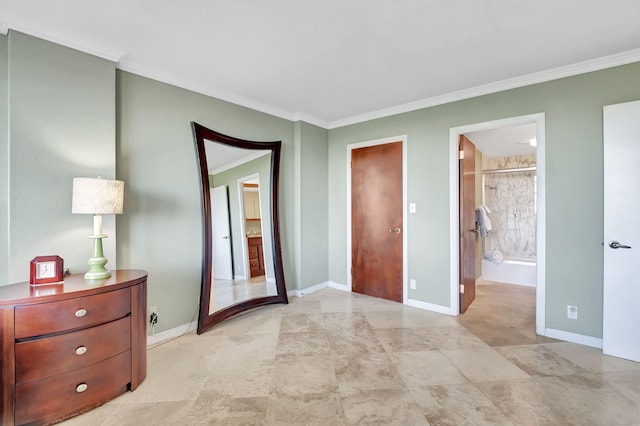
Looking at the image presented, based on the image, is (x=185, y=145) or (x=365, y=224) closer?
(x=185, y=145)

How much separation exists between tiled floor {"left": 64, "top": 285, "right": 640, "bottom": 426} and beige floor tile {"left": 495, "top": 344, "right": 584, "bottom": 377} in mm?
13

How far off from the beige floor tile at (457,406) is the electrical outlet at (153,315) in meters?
2.19

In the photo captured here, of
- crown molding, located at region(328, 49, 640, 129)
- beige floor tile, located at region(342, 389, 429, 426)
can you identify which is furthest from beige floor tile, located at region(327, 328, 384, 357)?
crown molding, located at region(328, 49, 640, 129)

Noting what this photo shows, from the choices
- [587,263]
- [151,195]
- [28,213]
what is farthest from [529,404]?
[28,213]

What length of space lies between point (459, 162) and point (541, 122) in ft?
2.62

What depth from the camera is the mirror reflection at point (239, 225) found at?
2.97 metres

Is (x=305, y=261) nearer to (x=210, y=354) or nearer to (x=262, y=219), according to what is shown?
(x=262, y=219)

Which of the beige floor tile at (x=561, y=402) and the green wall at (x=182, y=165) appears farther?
the green wall at (x=182, y=165)

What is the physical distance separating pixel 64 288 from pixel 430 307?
3.37 meters

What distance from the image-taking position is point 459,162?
324 cm

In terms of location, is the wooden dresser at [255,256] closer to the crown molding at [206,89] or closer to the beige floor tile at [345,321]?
the beige floor tile at [345,321]

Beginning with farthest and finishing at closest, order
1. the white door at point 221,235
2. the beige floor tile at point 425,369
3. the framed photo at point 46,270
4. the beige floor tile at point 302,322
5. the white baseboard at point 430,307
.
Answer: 1. the white baseboard at point 430,307
2. the white door at point 221,235
3. the beige floor tile at point 302,322
4. the beige floor tile at point 425,369
5. the framed photo at point 46,270

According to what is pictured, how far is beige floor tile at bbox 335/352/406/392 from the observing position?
192 cm

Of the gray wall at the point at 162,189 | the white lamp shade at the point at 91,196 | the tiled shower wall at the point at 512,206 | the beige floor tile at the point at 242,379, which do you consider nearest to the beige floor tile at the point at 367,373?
the beige floor tile at the point at 242,379
